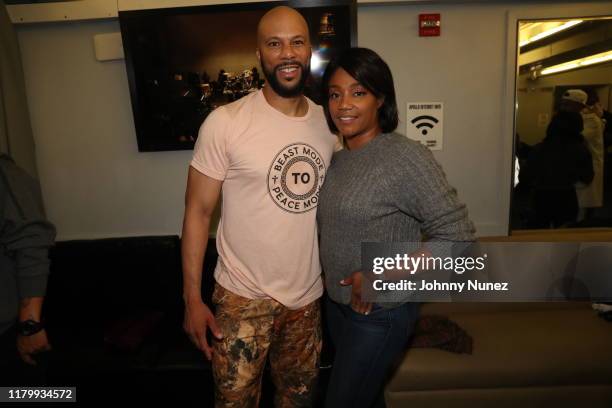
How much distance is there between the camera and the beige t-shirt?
1322 millimetres

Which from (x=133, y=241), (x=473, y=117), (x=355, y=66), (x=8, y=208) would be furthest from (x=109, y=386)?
(x=473, y=117)

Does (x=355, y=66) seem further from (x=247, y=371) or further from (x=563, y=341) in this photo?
(x=563, y=341)

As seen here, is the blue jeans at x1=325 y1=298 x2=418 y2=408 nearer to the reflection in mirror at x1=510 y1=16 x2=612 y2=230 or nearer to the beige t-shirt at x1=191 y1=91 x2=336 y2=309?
the beige t-shirt at x1=191 y1=91 x2=336 y2=309

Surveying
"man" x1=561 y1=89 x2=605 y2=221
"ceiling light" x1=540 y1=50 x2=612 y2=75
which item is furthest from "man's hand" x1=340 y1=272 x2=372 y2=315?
"man" x1=561 y1=89 x2=605 y2=221

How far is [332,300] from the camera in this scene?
138cm

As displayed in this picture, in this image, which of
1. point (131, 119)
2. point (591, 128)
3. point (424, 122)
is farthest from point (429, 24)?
point (131, 119)

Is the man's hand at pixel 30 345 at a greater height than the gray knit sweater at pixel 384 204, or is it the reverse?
the gray knit sweater at pixel 384 204

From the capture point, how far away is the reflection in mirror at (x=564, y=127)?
2.60 meters

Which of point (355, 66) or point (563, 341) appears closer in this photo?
point (355, 66)

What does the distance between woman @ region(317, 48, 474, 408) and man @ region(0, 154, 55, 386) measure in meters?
0.94

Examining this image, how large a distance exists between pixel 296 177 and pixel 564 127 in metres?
2.44

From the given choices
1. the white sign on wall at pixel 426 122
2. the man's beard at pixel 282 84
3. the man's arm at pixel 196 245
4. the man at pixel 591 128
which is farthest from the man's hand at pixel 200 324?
the man at pixel 591 128

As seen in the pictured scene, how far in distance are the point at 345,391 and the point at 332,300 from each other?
30cm

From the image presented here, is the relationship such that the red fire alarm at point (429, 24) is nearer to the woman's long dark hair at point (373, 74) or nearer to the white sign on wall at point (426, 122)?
the white sign on wall at point (426, 122)
